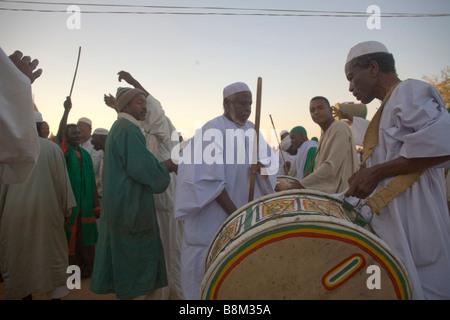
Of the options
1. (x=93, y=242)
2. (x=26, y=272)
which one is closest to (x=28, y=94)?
(x=26, y=272)

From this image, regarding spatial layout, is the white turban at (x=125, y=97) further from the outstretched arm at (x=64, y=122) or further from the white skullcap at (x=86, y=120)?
the white skullcap at (x=86, y=120)

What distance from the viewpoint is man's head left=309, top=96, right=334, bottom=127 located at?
14.4ft

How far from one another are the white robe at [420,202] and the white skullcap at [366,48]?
13.0 inches

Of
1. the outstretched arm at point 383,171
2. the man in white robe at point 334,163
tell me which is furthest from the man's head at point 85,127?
the outstretched arm at point 383,171

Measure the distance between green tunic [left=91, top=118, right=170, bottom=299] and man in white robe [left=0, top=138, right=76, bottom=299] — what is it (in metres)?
0.93

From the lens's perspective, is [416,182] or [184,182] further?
[184,182]

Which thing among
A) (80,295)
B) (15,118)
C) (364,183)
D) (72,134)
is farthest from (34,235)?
(364,183)

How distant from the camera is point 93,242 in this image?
17.4 feet

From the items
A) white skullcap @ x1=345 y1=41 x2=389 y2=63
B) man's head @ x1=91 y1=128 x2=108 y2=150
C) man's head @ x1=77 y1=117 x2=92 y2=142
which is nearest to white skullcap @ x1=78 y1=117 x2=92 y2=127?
man's head @ x1=77 y1=117 x2=92 y2=142

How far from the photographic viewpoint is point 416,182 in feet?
5.73

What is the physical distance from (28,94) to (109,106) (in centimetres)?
355

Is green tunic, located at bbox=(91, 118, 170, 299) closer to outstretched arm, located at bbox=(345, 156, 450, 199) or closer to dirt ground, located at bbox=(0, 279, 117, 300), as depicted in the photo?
dirt ground, located at bbox=(0, 279, 117, 300)

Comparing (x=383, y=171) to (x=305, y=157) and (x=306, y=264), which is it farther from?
(x=305, y=157)

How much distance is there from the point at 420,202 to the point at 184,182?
73.8 inches
